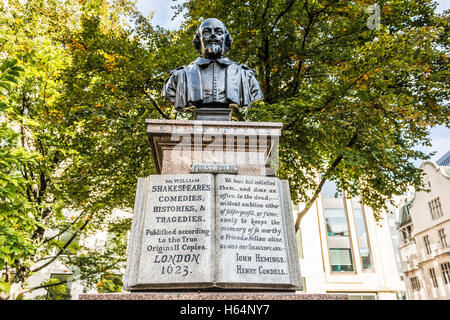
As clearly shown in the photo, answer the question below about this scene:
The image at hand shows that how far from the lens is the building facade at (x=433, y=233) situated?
137ft

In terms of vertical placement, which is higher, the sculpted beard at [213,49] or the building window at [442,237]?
the building window at [442,237]

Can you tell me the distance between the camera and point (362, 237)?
27.2m

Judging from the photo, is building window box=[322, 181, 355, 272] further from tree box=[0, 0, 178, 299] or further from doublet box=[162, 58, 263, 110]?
doublet box=[162, 58, 263, 110]

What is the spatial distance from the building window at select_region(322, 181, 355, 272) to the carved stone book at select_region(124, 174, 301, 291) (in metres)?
22.8

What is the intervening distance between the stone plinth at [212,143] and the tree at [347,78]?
5097mm

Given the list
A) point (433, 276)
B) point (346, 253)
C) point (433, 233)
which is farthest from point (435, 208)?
point (346, 253)

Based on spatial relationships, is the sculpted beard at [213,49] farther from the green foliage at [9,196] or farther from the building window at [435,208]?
the building window at [435,208]

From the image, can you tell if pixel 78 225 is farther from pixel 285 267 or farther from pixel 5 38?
pixel 285 267

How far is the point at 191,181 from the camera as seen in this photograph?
13.1ft

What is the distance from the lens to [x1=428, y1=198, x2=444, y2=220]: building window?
1730 inches

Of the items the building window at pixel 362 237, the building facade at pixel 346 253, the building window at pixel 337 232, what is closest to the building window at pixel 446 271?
the building facade at pixel 346 253

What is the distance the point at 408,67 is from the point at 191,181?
308 inches

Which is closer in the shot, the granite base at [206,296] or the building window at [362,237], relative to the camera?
the granite base at [206,296]
